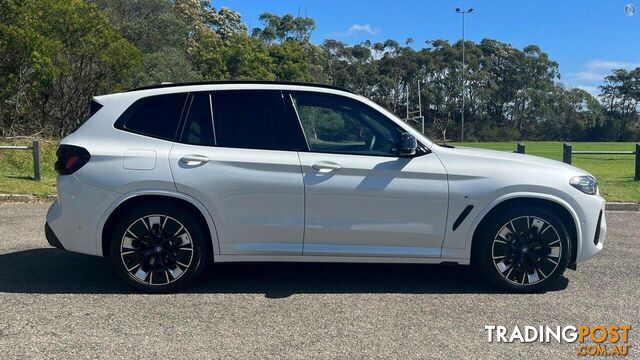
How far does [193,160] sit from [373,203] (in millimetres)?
1605

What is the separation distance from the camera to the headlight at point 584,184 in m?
5.03

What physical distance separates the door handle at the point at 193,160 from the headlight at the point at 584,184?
324cm

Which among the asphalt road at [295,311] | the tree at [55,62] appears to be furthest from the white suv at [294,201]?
the tree at [55,62]

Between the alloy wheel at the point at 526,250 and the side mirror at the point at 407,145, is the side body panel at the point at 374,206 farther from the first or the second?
the alloy wheel at the point at 526,250

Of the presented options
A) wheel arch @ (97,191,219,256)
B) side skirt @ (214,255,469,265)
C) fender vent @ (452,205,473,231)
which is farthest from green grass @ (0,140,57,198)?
fender vent @ (452,205,473,231)

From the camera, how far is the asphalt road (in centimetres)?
389

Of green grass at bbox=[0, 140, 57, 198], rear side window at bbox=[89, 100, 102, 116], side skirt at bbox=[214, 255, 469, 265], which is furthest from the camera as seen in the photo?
green grass at bbox=[0, 140, 57, 198]

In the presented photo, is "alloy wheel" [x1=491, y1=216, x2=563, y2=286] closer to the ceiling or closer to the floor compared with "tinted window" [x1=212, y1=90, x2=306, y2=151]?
closer to the floor

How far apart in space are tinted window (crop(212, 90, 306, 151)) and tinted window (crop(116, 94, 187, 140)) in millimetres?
354

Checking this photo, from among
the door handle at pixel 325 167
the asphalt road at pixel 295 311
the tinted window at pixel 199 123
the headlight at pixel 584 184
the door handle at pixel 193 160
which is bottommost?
the asphalt road at pixel 295 311

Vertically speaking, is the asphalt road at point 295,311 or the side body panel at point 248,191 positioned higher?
the side body panel at point 248,191

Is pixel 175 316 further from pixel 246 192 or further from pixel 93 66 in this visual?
pixel 93 66

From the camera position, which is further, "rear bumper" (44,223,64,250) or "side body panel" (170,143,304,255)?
"rear bumper" (44,223,64,250)

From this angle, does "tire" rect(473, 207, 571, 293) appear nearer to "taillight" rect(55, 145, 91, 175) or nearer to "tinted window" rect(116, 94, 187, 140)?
"tinted window" rect(116, 94, 187, 140)
